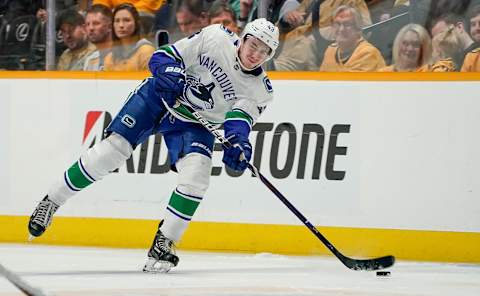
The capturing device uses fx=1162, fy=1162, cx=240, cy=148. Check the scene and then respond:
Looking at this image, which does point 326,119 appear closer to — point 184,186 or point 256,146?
point 256,146

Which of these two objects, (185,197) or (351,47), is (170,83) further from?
(351,47)

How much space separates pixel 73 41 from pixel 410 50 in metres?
1.99

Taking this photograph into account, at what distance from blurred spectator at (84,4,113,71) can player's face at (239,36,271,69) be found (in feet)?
5.49

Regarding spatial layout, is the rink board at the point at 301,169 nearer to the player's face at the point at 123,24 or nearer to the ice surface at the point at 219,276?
the ice surface at the point at 219,276

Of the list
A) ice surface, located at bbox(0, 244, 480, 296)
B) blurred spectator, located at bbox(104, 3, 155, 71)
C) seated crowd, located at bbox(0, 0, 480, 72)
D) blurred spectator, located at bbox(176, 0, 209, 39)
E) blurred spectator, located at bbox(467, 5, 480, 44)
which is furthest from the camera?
blurred spectator, located at bbox(104, 3, 155, 71)

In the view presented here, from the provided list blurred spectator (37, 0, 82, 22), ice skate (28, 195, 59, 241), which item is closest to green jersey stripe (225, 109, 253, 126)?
ice skate (28, 195, 59, 241)

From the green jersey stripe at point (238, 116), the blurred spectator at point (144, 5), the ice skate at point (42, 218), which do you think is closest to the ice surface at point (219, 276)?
the ice skate at point (42, 218)

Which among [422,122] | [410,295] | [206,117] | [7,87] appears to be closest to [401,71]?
[422,122]

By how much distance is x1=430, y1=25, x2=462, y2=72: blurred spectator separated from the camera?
5.98 m

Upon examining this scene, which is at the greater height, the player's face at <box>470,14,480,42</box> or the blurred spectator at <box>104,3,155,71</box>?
the player's face at <box>470,14,480,42</box>

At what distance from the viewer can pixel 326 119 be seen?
6.16m

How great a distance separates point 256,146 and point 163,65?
3.96 ft

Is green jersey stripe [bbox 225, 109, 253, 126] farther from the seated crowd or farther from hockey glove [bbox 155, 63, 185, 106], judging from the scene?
the seated crowd

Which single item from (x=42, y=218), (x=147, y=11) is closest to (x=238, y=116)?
(x=42, y=218)
